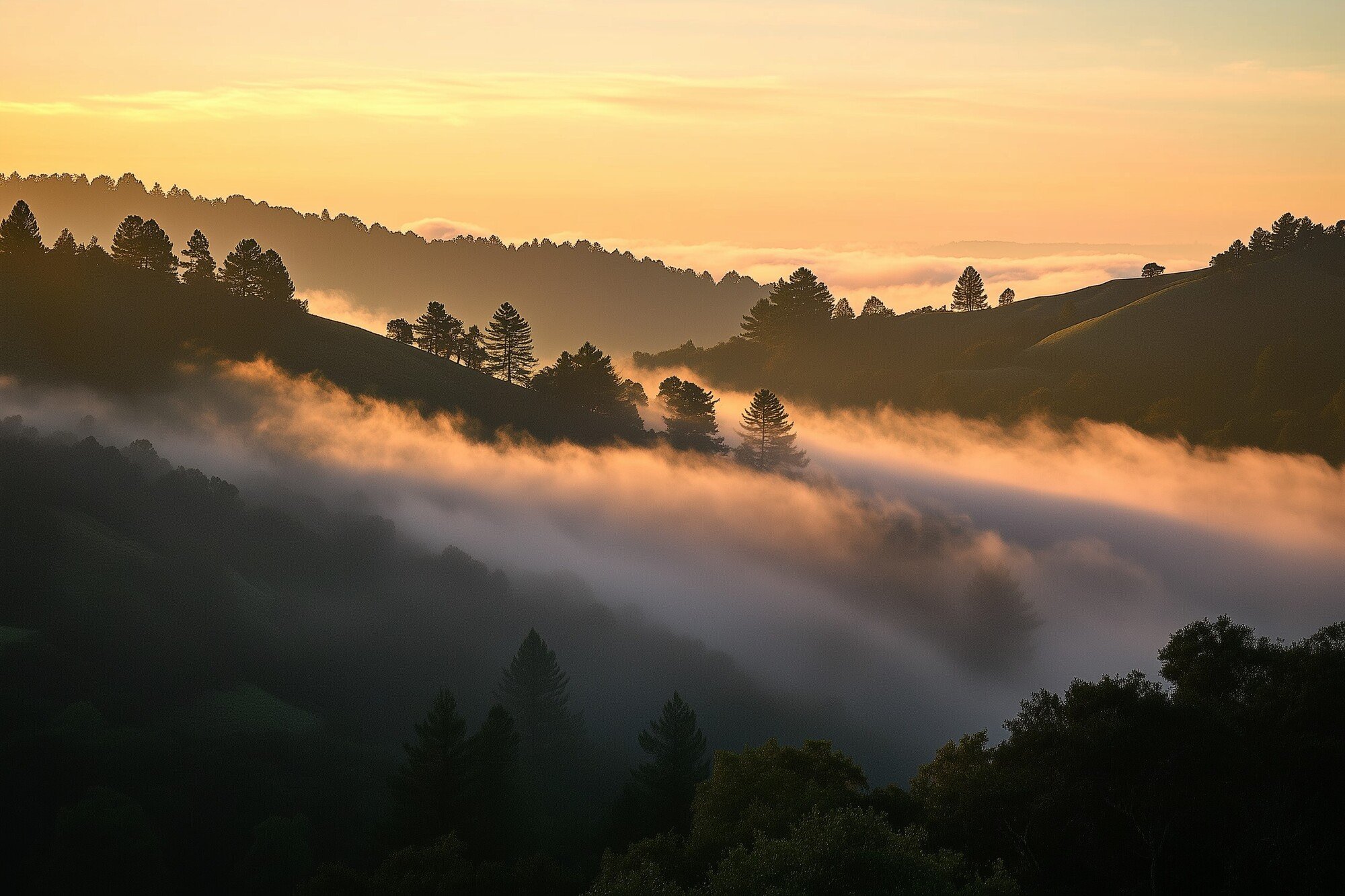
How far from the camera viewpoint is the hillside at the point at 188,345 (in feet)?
464

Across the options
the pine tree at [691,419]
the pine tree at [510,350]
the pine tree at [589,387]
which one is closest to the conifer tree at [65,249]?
the pine tree at [510,350]

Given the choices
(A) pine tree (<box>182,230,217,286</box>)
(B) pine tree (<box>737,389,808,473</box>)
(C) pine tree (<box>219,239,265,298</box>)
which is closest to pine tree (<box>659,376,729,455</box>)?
(B) pine tree (<box>737,389,808,473</box>)

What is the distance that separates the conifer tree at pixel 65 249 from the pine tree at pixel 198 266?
49.5 ft

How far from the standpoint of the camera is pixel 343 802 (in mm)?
70188

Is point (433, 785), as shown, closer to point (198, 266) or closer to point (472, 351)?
point (472, 351)

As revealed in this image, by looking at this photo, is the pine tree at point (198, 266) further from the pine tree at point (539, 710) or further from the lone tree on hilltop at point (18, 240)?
the pine tree at point (539, 710)

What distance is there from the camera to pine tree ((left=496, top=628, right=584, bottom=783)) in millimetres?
88625

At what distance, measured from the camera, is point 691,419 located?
158 meters

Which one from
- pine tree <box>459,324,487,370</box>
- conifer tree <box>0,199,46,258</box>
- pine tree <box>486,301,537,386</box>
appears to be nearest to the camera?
conifer tree <box>0,199,46,258</box>

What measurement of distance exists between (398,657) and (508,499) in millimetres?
58570

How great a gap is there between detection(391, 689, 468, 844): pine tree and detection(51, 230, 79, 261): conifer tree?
127460 mm

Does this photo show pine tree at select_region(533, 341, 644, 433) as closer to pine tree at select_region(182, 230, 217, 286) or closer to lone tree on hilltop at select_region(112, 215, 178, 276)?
pine tree at select_region(182, 230, 217, 286)

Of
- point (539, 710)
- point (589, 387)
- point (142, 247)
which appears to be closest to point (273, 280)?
point (142, 247)

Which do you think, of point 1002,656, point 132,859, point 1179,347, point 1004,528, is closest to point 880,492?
point 1004,528
